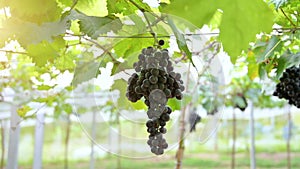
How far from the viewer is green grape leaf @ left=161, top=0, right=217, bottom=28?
23 cm

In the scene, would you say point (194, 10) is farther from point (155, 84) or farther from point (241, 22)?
point (155, 84)

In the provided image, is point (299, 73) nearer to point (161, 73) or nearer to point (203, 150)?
point (161, 73)

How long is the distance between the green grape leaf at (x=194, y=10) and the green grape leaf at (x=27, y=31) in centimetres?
14

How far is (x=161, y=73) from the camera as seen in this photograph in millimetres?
425

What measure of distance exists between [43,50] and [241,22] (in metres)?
0.28

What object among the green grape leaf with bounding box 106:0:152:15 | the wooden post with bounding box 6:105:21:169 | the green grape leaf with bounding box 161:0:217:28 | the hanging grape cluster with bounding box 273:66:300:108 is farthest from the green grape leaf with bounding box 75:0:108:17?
the wooden post with bounding box 6:105:21:169

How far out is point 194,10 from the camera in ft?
0.77

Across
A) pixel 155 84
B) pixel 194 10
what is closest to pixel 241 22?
pixel 194 10

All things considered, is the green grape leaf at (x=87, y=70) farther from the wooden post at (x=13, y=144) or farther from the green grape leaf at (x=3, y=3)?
the wooden post at (x=13, y=144)

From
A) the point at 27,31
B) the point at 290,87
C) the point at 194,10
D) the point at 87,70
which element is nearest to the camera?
the point at 194,10

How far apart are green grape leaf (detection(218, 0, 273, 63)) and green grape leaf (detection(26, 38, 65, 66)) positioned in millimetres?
270

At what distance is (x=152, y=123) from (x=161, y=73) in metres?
0.07

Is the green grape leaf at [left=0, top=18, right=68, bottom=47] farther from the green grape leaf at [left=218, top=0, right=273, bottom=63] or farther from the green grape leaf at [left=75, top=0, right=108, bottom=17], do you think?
the green grape leaf at [left=218, top=0, right=273, bottom=63]

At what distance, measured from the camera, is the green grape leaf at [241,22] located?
0.23 m
